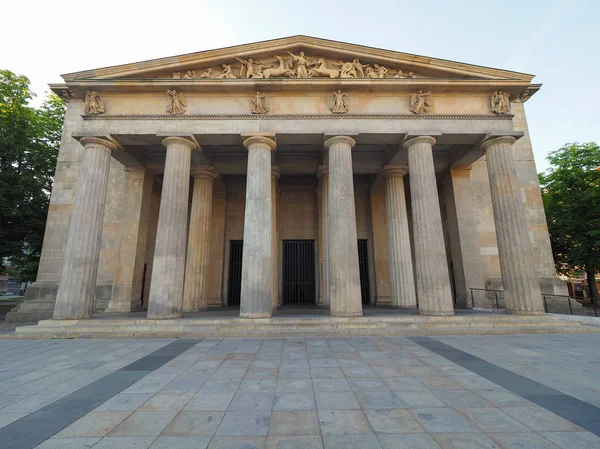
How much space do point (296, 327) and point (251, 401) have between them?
240 inches

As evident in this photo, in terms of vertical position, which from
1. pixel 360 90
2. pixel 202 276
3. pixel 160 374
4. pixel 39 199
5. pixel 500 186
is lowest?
pixel 160 374

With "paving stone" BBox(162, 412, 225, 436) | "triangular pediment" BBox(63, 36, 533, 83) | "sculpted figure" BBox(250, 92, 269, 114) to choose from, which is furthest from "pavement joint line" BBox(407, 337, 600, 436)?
"triangular pediment" BBox(63, 36, 533, 83)

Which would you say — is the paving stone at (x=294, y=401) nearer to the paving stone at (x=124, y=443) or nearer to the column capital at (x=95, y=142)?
the paving stone at (x=124, y=443)

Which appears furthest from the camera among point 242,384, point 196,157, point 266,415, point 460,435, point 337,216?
point 196,157

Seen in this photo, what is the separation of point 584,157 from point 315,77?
2496cm

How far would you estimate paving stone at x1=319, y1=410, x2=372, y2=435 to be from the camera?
366 cm

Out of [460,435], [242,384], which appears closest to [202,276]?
Result: [242,384]

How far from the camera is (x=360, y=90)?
13.1 m

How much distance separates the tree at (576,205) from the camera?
862 inches

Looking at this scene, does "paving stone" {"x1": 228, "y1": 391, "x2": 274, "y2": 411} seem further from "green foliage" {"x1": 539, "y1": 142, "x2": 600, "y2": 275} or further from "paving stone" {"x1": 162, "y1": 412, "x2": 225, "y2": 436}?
"green foliage" {"x1": 539, "y1": 142, "x2": 600, "y2": 275}

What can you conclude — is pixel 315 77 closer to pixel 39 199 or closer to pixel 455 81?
pixel 455 81

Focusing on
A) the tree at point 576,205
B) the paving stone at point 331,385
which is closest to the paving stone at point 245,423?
A: the paving stone at point 331,385

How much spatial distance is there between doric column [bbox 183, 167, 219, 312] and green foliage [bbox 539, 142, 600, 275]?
87.1 ft

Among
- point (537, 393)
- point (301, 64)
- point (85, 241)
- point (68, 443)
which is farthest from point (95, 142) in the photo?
point (537, 393)
